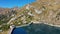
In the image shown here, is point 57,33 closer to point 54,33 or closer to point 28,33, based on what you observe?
point 54,33

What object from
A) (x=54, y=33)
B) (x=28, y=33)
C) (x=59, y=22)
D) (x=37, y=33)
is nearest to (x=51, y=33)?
(x=54, y=33)

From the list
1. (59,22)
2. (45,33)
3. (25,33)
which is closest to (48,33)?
(45,33)

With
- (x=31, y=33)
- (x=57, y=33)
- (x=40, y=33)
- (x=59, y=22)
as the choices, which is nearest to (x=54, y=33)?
(x=57, y=33)

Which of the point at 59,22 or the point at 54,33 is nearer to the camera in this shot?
the point at 54,33

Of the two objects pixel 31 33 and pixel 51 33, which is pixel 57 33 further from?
pixel 31 33

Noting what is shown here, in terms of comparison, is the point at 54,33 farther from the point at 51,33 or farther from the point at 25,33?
the point at 25,33

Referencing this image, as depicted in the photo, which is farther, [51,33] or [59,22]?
[59,22]

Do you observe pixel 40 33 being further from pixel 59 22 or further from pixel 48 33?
pixel 59 22
